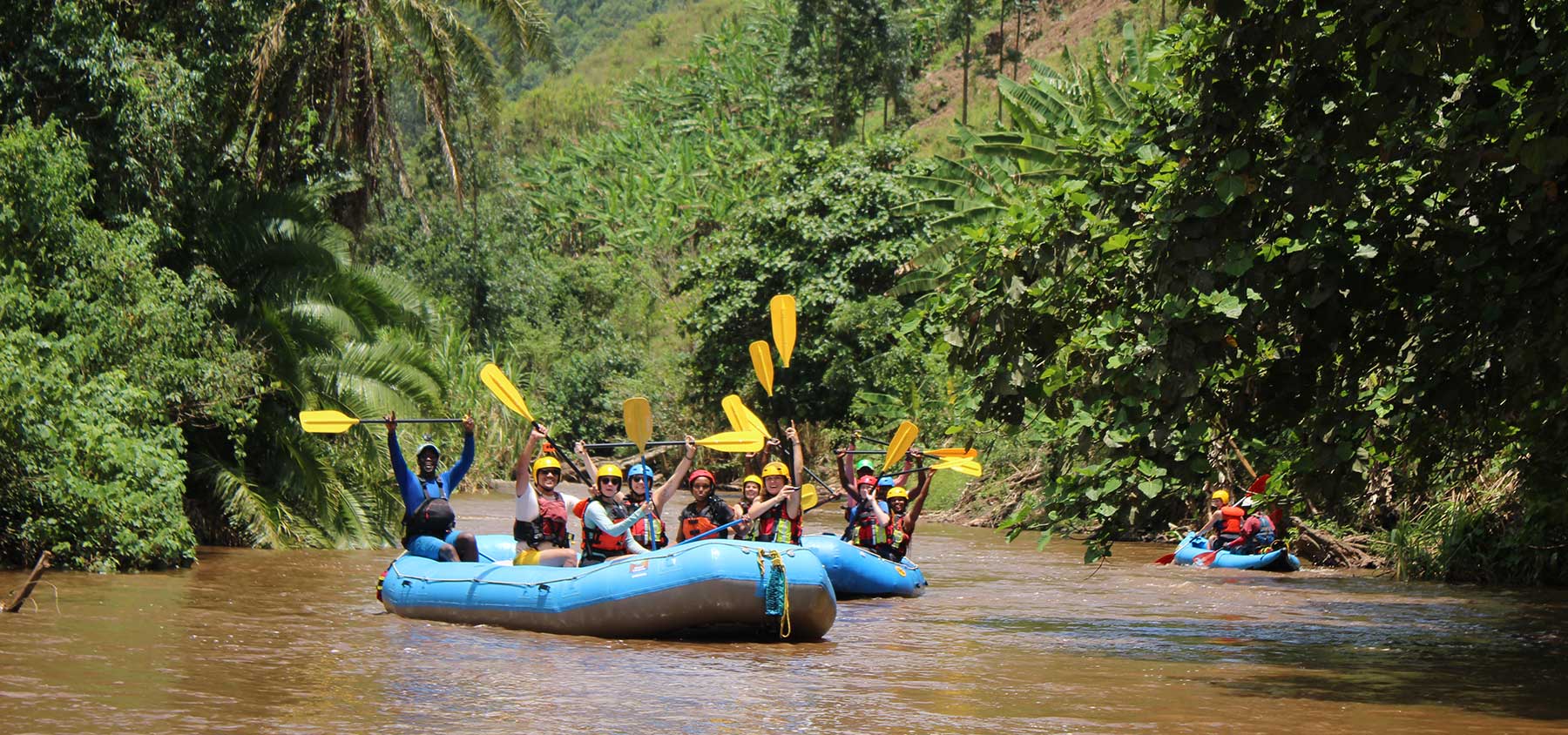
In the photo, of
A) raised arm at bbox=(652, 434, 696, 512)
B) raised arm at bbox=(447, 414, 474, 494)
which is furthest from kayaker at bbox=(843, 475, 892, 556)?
raised arm at bbox=(447, 414, 474, 494)

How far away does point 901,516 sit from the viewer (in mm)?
15305

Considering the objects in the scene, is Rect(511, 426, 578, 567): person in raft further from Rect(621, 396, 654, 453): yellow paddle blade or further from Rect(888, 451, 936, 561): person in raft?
Rect(888, 451, 936, 561): person in raft

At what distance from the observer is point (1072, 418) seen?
36.5 feet

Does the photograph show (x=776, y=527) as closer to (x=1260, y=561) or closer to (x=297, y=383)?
(x=297, y=383)

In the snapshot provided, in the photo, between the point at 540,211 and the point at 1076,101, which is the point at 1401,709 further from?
the point at 540,211

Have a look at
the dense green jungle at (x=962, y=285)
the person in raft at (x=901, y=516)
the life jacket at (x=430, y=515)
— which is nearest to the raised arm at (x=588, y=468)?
the life jacket at (x=430, y=515)

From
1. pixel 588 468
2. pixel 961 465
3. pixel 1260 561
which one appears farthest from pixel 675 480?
pixel 1260 561

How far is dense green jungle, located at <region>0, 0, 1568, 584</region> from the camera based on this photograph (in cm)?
884

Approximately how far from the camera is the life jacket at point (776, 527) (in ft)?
41.1

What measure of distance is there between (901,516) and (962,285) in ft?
14.4

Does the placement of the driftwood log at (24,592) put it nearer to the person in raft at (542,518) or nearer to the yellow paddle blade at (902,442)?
the person in raft at (542,518)

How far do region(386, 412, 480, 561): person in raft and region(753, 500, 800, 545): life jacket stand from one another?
Answer: 91.6 inches

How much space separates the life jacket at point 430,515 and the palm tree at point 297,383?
14.9 feet

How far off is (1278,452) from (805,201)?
17195 mm
